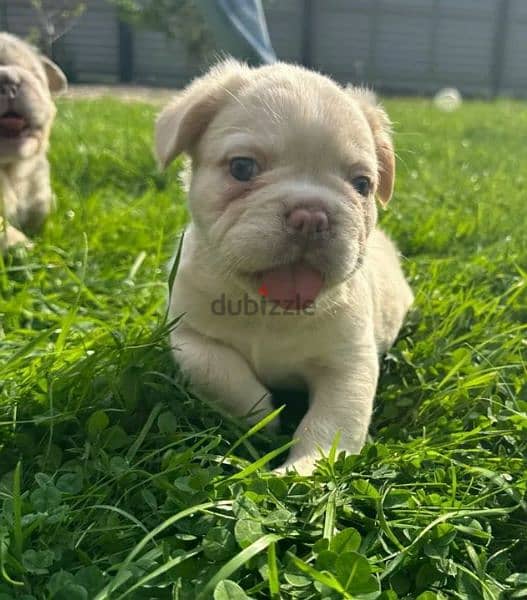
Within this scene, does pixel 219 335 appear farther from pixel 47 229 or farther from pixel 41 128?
pixel 41 128

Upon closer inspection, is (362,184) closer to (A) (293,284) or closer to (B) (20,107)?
(A) (293,284)

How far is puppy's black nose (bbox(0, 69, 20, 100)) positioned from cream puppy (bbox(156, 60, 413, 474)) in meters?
1.44

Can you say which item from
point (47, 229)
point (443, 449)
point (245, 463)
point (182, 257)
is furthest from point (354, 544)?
point (47, 229)

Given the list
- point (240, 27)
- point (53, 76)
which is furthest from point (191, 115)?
point (53, 76)

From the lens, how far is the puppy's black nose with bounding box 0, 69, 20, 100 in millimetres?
3332

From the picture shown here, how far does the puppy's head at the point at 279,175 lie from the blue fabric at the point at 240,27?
178 centimetres

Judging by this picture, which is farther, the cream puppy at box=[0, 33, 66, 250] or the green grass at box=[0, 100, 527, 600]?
the cream puppy at box=[0, 33, 66, 250]

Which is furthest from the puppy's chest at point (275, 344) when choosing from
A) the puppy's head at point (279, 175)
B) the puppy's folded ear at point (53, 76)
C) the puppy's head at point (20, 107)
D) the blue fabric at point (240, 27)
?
the puppy's folded ear at point (53, 76)

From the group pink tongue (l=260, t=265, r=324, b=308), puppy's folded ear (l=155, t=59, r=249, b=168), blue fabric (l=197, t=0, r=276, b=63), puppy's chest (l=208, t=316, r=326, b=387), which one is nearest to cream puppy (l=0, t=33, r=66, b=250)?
blue fabric (l=197, t=0, r=276, b=63)

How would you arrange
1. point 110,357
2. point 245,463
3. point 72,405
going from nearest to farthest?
point 245,463, point 72,405, point 110,357

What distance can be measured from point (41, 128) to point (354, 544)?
291 centimetres

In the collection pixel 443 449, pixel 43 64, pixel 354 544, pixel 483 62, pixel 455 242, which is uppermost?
pixel 43 64

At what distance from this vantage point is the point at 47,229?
3.60 meters

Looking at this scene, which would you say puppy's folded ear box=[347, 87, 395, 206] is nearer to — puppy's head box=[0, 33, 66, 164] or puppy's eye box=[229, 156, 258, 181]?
puppy's eye box=[229, 156, 258, 181]
